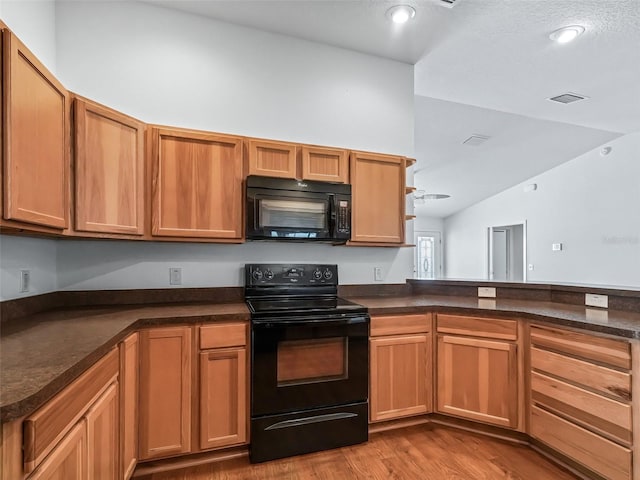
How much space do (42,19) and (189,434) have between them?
265cm

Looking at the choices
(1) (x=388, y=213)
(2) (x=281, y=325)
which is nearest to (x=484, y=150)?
(1) (x=388, y=213)

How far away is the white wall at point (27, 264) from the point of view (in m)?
1.73

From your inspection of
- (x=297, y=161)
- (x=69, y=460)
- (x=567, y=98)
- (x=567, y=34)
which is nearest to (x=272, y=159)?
(x=297, y=161)

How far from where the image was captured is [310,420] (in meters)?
2.14

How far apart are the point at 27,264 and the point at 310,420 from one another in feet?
6.21

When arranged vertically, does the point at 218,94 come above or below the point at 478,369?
above

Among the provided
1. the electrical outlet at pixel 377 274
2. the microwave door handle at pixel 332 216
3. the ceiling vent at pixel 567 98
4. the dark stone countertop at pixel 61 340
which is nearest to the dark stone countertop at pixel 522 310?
the electrical outlet at pixel 377 274

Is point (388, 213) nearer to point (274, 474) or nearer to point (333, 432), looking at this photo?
point (333, 432)

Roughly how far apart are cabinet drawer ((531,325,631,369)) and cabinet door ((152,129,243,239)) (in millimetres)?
2033

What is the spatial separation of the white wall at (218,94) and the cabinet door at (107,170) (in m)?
0.37

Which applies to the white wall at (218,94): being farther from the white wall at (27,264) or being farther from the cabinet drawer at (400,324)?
the cabinet drawer at (400,324)

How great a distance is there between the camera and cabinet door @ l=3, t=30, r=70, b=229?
1.31m

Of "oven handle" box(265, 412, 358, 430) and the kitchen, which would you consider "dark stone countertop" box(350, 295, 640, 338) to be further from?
"oven handle" box(265, 412, 358, 430)

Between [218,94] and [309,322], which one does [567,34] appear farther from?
[309,322]
